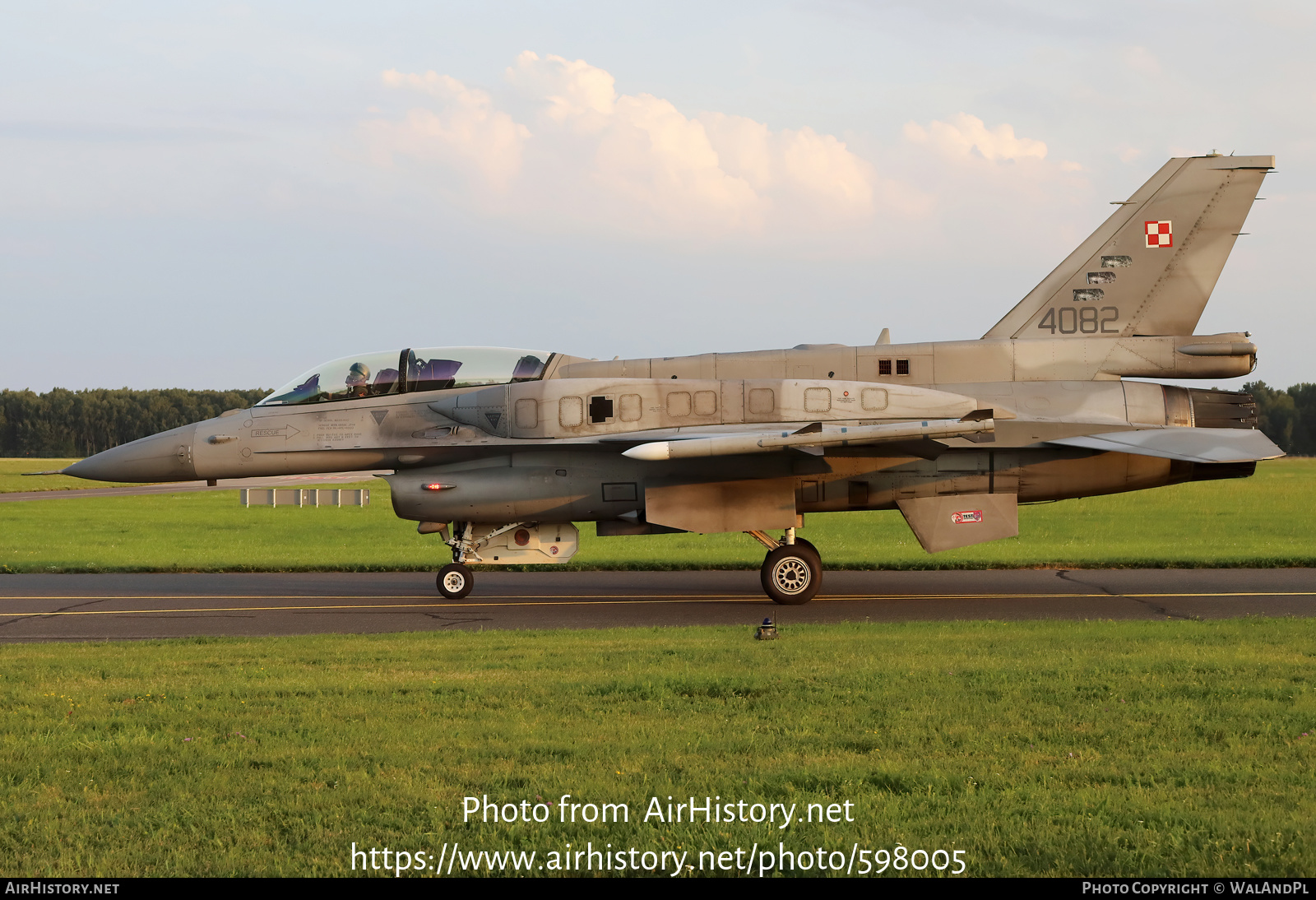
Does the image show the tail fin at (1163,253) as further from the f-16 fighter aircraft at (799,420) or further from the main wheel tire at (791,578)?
the main wheel tire at (791,578)

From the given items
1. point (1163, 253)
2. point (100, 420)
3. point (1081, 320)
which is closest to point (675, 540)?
point (1081, 320)

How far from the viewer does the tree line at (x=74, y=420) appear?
395ft

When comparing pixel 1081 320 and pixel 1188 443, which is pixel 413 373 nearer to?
pixel 1081 320

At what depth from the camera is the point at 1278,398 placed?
128m

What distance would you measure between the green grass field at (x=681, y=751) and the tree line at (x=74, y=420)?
117 m

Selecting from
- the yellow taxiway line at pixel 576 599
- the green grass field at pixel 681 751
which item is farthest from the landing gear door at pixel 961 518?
the green grass field at pixel 681 751

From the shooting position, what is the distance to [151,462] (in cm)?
1575

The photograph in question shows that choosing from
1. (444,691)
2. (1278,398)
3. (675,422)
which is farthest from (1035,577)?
(1278,398)

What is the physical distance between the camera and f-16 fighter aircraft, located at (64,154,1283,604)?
14.5 m

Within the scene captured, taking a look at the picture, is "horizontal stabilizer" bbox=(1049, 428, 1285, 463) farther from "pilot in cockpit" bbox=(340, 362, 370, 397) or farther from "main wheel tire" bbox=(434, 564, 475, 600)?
"pilot in cockpit" bbox=(340, 362, 370, 397)

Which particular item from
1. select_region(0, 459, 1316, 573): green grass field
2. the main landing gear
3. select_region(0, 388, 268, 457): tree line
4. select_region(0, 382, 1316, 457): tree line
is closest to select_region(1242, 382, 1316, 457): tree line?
select_region(0, 382, 1316, 457): tree line

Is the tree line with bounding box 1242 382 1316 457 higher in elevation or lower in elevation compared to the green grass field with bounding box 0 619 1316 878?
higher

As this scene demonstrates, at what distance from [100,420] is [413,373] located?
121m

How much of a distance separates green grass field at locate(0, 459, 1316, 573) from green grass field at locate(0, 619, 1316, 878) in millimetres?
10805
